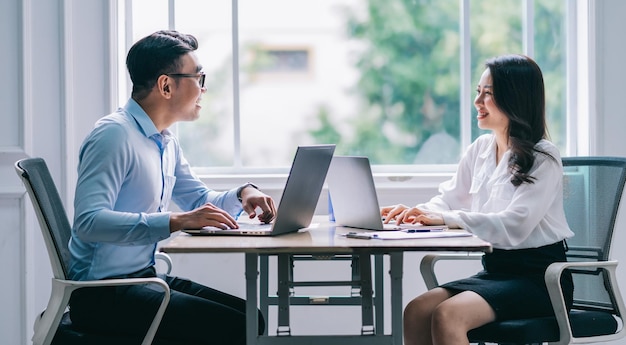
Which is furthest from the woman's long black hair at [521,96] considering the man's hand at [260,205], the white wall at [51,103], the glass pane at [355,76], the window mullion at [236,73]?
the window mullion at [236,73]

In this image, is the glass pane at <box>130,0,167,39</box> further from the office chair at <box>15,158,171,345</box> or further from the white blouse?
the white blouse

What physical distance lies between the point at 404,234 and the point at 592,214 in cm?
79

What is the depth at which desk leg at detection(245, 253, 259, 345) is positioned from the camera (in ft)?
7.53

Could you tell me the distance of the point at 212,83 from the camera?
13.1ft

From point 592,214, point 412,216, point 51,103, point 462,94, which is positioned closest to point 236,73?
point 51,103

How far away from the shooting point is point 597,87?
3.73m

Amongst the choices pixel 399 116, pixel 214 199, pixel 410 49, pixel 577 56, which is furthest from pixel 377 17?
pixel 214 199

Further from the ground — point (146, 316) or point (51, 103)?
point (51, 103)

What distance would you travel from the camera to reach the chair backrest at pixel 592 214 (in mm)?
2719

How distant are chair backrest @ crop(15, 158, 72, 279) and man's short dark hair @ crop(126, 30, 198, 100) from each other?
1.34ft

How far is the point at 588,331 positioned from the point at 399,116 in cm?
167

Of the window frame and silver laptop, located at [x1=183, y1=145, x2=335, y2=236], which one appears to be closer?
→ silver laptop, located at [x1=183, y1=145, x2=335, y2=236]

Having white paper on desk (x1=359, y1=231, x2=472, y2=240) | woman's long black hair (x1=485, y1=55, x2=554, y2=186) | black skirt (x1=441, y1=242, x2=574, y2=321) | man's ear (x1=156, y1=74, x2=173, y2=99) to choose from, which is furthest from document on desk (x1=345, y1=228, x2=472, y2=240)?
man's ear (x1=156, y1=74, x2=173, y2=99)

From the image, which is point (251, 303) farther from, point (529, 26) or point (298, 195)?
point (529, 26)
